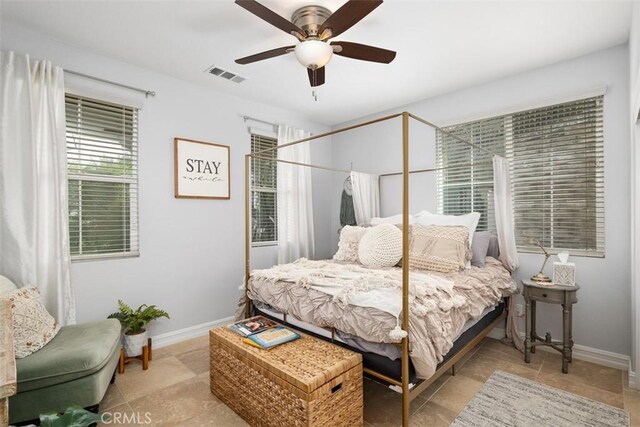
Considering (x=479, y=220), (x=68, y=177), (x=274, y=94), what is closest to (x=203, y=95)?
(x=274, y=94)

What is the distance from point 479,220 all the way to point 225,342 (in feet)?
9.16

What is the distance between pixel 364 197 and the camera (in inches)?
155

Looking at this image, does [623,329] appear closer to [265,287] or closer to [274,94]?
[265,287]

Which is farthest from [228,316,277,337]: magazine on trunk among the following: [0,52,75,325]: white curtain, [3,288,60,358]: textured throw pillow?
[0,52,75,325]: white curtain

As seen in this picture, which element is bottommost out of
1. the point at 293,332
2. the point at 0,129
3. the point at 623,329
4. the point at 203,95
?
the point at 623,329

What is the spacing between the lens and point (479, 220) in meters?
3.37

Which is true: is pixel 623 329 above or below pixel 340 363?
below

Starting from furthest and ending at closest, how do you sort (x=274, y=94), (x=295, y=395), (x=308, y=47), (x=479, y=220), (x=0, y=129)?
(x=274, y=94)
(x=479, y=220)
(x=0, y=129)
(x=308, y=47)
(x=295, y=395)

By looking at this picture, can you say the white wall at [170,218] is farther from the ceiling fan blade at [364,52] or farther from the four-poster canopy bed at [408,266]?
the ceiling fan blade at [364,52]

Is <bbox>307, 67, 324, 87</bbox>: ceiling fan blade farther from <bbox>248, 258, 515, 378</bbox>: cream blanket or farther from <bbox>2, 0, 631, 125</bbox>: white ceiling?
<bbox>248, 258, 515, 378</bbox>: cream blanket

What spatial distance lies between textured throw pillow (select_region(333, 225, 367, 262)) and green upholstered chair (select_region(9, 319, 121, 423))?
2170 mm

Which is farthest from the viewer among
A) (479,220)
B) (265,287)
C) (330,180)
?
(330,180)

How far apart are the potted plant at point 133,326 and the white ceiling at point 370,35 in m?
2.19

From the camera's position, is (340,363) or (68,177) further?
(68,177)
